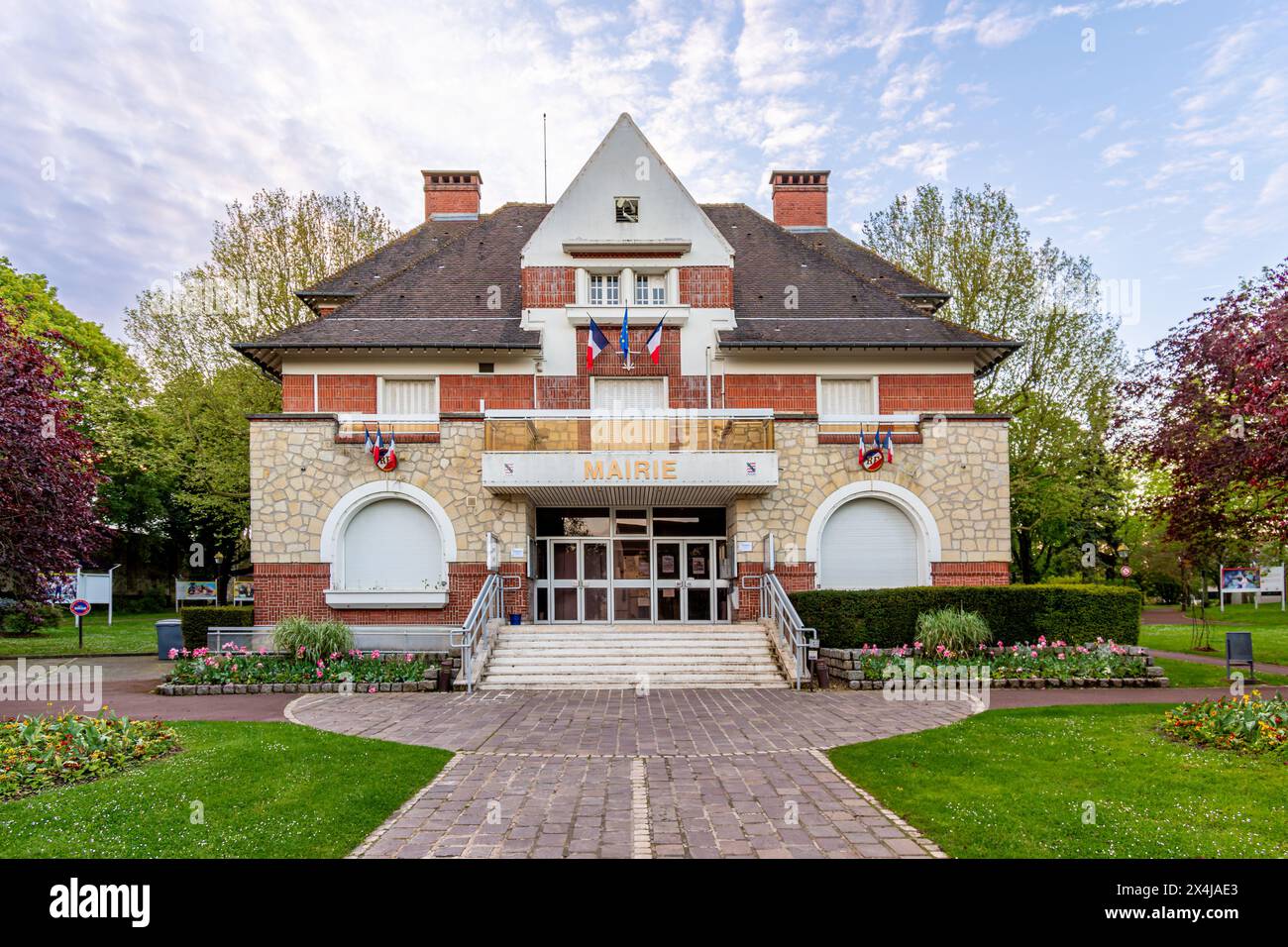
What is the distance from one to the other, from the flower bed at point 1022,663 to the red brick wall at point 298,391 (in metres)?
13.7

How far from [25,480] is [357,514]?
7275mm

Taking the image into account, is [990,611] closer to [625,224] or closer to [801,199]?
[625,224]

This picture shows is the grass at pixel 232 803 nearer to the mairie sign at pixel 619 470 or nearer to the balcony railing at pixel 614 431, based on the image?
the mairie sign at pixel 619 470

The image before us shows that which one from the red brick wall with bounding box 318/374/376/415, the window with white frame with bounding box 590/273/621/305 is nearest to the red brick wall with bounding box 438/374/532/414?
the red brick wall with bounding box 318/374/376/415

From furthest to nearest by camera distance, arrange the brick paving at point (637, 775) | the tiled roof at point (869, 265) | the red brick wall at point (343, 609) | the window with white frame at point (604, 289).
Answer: the tiled roof at point (869, 265), the window with white frame at point (604, 289), the red brick wall at point (343, 609), the brick paving at point (637, 775)

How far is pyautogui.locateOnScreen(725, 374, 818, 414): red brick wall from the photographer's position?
20.1 meters

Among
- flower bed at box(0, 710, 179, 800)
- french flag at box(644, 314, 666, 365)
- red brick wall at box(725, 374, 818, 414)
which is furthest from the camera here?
red brick wall at box(725, 374, 818, 414)

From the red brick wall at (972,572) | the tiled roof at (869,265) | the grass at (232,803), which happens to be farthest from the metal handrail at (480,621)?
the tiled roof at (869,265)

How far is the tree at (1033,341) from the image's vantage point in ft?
84.8

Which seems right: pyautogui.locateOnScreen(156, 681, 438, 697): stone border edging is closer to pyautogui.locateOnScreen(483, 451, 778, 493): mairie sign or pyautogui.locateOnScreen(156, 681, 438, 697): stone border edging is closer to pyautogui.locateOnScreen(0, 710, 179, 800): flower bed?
pyautogui.locateOnScreen(0, 710, 179, 800): flower bed

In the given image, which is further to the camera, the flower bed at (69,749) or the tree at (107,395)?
the tree at (107,395)

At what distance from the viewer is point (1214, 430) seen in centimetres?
1616

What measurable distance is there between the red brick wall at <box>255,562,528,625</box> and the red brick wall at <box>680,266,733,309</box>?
26.3 ft
